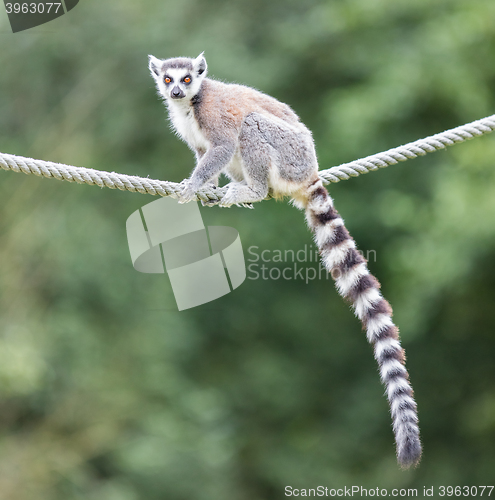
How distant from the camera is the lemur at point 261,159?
11.9 feet

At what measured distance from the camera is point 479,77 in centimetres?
749

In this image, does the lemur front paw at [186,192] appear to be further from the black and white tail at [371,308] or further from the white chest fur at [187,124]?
the black and white tail at [371,308]

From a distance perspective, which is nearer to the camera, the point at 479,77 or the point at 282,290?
the point at 479,77

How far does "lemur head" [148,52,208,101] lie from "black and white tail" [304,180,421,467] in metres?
0.98

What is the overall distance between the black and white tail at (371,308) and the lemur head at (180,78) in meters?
0.98

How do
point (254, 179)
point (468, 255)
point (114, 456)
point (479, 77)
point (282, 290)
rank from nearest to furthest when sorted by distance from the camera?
point (254, 179), point (468, 255), point (479, 77), point (114, 456), point (282, 290)

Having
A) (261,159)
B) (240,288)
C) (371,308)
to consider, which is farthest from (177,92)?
(240,288)

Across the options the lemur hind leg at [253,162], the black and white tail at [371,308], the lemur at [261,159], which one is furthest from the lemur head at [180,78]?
the black and white tail at [371,308]

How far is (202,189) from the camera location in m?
3.95

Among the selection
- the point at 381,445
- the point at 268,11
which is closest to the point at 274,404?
the point at 381,445

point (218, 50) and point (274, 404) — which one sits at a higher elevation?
point (218, 50)

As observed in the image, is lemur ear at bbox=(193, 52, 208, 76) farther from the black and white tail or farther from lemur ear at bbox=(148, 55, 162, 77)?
the black and white tail

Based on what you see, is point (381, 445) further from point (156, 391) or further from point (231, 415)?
point (156, 391)

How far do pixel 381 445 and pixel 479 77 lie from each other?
4.67 meters
